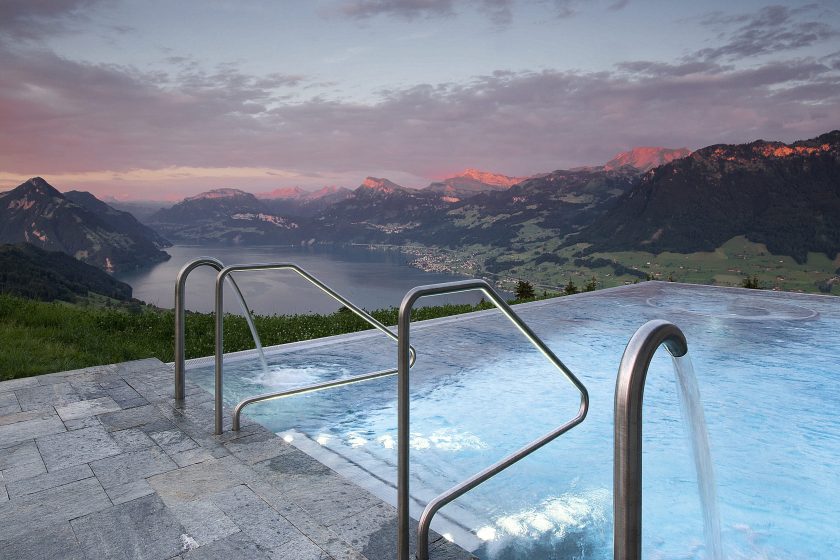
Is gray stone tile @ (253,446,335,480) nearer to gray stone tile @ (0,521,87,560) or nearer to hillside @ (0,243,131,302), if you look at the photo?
gray stone tile @ (0,521,87,560)

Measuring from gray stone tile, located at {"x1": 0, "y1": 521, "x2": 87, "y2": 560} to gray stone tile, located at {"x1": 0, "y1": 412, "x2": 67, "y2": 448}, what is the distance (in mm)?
1375

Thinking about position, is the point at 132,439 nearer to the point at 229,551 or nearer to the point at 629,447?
the point at 229,551

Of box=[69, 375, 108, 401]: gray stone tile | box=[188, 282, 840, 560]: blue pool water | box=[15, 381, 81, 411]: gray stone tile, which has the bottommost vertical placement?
box=[188, 282, 840, 560]: blue pool water

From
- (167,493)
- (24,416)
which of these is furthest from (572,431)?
(24,416)

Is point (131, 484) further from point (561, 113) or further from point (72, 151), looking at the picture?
point (72, 151)

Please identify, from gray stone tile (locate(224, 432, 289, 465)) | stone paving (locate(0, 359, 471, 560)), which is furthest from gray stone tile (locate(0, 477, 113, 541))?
gray stone tile (locate(224, 432, 289, 465))

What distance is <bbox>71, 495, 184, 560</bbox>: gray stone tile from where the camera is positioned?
2.38m

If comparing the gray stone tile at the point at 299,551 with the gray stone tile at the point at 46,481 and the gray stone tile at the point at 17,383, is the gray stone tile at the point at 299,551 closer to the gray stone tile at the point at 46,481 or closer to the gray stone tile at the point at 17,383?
the gray stone tile at the point at 46,481

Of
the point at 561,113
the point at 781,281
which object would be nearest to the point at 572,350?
the point at 561,113

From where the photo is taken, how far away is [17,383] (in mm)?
4875

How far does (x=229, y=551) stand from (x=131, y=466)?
1.24 m

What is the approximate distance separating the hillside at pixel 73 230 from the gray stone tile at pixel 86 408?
102 meters

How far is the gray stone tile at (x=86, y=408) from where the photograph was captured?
13.4ft

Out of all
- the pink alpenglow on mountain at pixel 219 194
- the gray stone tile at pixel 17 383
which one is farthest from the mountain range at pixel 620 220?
the gray stone tile at pixel 17 383
